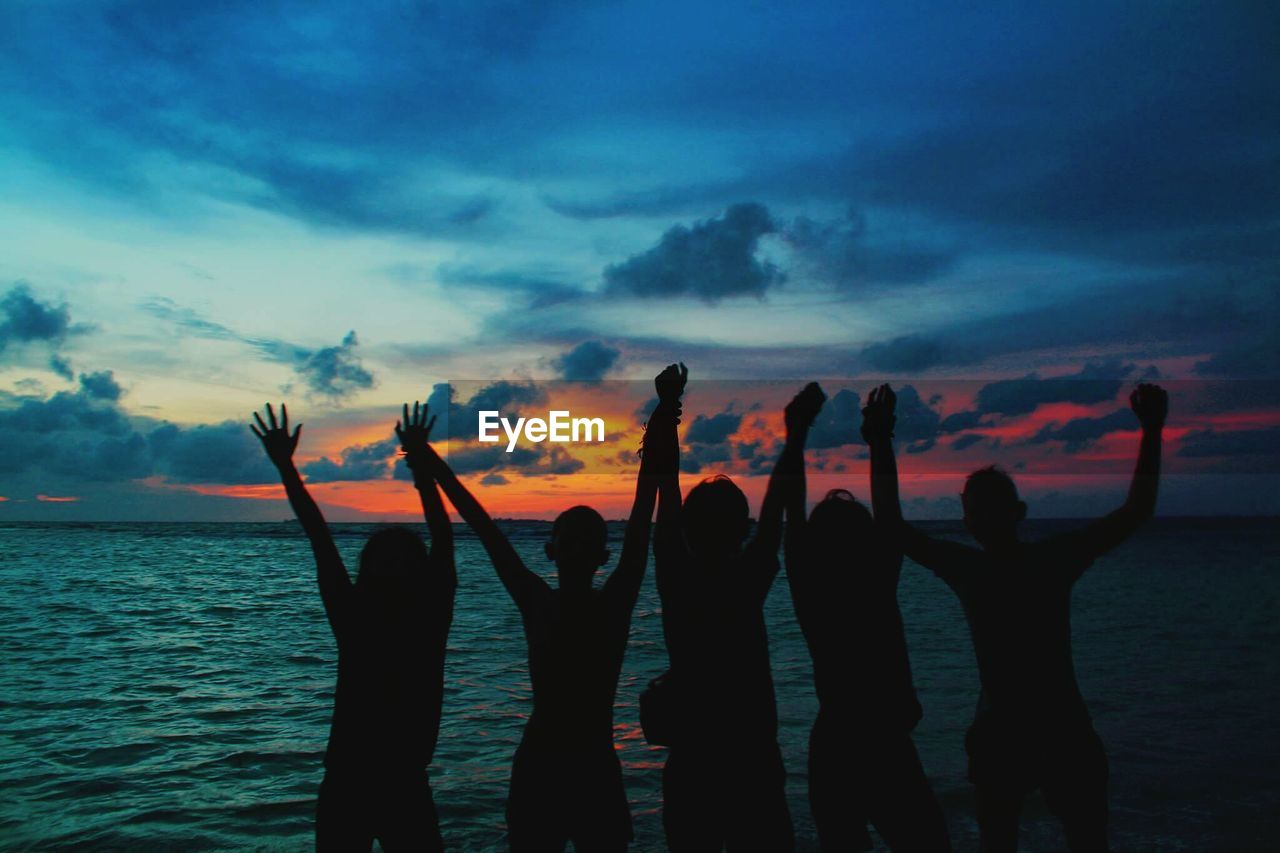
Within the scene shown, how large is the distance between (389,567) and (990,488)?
2.61 meters

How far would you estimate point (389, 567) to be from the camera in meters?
3.26

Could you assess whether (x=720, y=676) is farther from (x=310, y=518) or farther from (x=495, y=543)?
(x=310, y=518)

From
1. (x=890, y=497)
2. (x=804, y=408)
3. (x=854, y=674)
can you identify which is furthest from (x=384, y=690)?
(x=890, y=497)

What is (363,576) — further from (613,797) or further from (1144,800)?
(1144,800)

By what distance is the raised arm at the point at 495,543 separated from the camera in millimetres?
3107

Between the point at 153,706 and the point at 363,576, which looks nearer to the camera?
the point at 363,576

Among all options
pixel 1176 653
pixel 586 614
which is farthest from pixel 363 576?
pixel 1176 653

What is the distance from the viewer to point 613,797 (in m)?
2.96

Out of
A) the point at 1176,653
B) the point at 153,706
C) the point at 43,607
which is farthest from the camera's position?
the point at 43,607

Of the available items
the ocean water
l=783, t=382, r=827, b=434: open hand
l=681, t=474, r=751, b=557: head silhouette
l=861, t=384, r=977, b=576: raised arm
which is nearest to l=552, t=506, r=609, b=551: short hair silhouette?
l=681, t=474, r=751, b=557: head silhouette

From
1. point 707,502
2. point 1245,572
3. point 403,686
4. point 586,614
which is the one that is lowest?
point 1245,572

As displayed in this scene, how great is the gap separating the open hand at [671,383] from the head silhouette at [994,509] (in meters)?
1.38

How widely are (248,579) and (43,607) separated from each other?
933 cm

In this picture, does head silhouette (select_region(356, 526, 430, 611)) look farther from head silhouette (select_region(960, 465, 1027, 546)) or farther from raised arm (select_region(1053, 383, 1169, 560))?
raised arm (select_region(1053, 383, 1169, 560))
